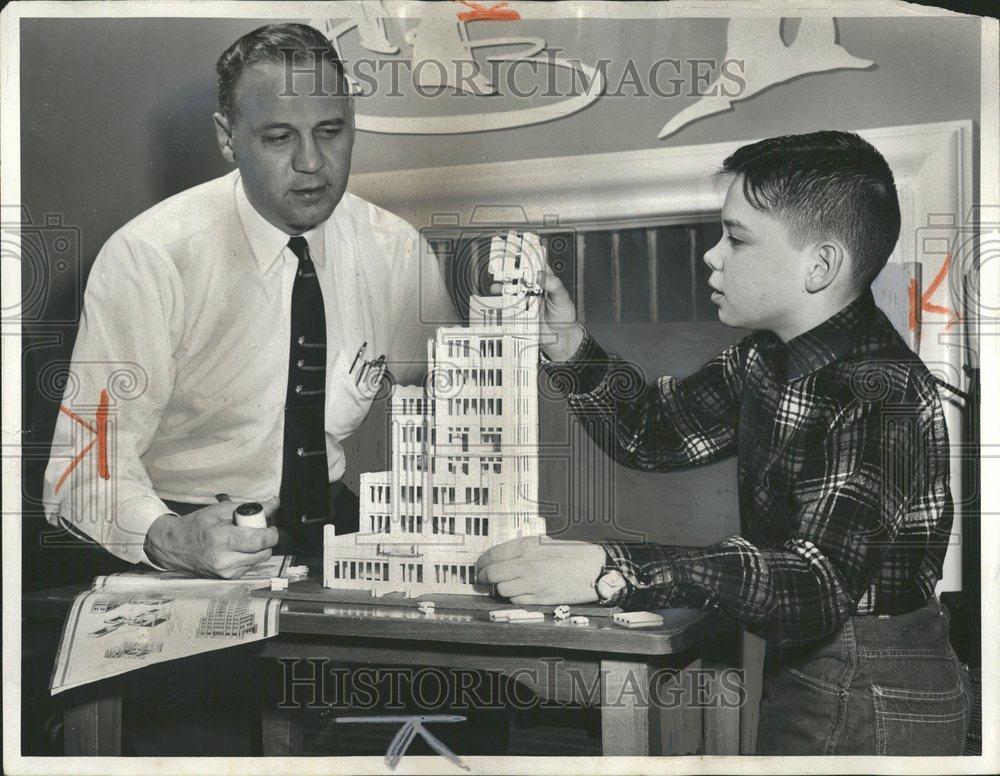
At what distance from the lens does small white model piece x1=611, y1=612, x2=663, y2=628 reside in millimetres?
2062

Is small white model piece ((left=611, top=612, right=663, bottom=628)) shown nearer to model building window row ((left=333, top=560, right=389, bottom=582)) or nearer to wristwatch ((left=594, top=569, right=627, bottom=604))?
wristwatch ((left=594, top=569, right=627, bottom=604))

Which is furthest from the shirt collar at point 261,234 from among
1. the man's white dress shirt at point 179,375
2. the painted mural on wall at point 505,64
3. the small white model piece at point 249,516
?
the small white model piece at point 249,516

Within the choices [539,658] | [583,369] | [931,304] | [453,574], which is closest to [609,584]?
[539,658]

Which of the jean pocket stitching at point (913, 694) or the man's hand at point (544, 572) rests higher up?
the man's hand at point (544, 572)

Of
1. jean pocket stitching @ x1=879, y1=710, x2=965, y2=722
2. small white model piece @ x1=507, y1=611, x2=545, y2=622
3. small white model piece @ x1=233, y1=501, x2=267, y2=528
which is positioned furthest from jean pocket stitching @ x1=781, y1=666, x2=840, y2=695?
small white model piece @ x1=233, y1=501, x2=267, y2=528

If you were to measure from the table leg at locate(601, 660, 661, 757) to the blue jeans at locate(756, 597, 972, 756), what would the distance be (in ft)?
0.82

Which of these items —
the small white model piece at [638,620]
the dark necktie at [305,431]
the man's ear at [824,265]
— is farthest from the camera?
the dark necktie at [305,431]

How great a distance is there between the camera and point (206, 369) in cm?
226

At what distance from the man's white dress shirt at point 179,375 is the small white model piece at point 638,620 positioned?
2.24 feet

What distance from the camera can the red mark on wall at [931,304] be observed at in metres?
2.25

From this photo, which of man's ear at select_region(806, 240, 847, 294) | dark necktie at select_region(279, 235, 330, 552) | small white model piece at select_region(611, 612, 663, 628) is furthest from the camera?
dark necktie at select_region(279, 235, 330, 552)

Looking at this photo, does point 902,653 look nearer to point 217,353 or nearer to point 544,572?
point 544,572

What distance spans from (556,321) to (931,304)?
2.72 ft

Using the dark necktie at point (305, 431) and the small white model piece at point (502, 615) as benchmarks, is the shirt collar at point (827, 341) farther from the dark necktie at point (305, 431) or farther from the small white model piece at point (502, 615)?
the dark necktie at point (305, 431)
